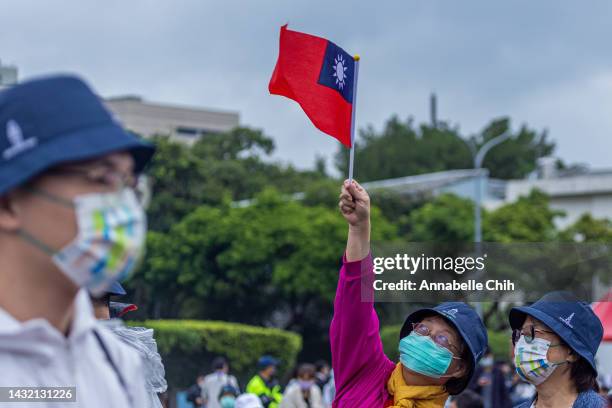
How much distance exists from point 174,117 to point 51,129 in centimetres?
8458

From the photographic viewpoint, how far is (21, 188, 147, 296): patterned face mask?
2.16 meters

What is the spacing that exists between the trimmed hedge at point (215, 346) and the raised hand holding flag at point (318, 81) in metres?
22.3

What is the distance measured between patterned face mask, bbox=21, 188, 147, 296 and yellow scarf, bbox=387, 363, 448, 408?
99.8 inches

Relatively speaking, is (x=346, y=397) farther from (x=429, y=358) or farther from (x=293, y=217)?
(x=293, y=217)

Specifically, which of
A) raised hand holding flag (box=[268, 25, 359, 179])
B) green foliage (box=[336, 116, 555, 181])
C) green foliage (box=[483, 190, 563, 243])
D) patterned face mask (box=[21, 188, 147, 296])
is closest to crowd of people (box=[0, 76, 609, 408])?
patterned face mask (box=[21, 188, 147, 296])

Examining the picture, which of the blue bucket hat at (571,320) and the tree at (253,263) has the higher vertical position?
the tree at (253,263)

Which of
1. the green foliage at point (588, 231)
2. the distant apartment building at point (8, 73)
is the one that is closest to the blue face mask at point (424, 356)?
the distant apartment building at point (8, 73)

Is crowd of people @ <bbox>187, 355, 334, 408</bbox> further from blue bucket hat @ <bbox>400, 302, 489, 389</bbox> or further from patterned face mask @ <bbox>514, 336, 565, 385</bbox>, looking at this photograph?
blue bucket hat @ <bbox>400, 302, 489, 389</bbox>

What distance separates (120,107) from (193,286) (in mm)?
45280

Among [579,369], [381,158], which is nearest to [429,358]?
[579,369]

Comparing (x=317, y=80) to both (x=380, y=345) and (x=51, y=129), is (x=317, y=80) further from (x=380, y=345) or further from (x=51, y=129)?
(x=51, y=129)

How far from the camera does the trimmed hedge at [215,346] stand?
26970 mm

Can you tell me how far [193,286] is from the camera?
34.1 metres

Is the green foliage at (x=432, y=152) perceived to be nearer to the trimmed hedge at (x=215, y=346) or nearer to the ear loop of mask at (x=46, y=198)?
the trimmed hedge at (x=215, y=346)
